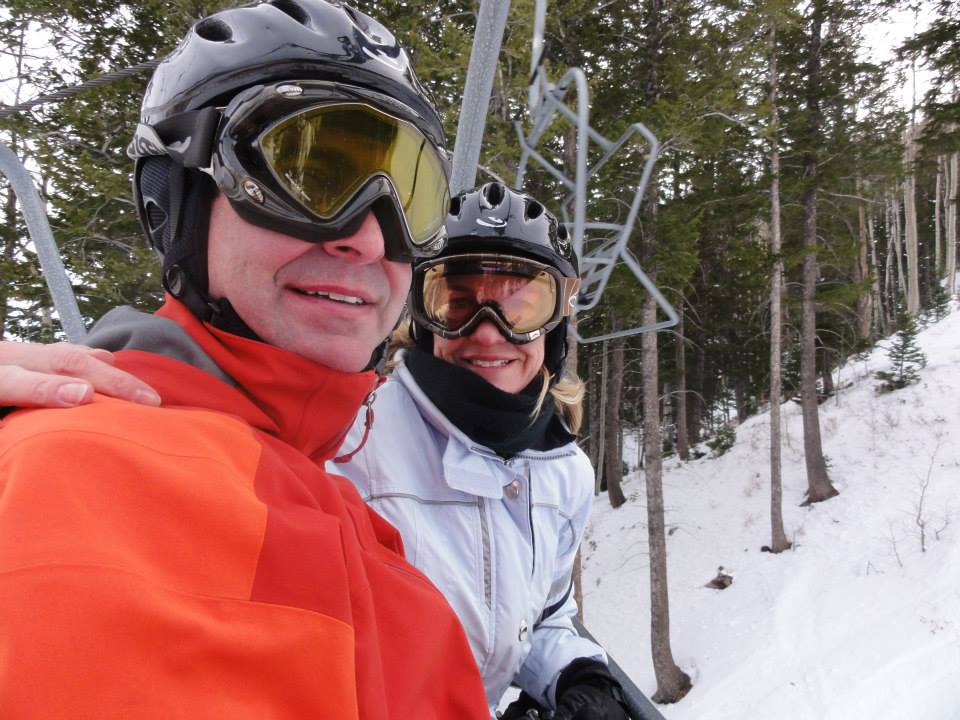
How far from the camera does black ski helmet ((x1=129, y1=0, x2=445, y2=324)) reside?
1222 millimetres

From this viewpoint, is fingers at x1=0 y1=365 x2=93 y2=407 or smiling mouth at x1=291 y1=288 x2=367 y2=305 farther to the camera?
smiling mouth at x1=291 y1=288 x2=367 y2=305

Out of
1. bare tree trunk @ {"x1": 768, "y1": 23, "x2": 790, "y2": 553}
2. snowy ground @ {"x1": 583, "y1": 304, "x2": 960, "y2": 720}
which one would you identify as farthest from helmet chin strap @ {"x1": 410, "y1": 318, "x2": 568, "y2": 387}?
bare tree trunk @ {"x1": 768, "y1": 23, "x2": 790, "y2": 553}

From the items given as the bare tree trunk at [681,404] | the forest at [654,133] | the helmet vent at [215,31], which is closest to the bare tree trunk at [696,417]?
the bare tree trunk at [681,404]

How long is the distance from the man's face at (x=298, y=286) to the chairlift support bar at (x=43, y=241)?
99.1 inches

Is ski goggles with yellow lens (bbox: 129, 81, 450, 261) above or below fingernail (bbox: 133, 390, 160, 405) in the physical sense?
above

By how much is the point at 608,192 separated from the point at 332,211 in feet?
29.5

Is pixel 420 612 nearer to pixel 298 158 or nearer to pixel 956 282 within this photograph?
pixel 298 158

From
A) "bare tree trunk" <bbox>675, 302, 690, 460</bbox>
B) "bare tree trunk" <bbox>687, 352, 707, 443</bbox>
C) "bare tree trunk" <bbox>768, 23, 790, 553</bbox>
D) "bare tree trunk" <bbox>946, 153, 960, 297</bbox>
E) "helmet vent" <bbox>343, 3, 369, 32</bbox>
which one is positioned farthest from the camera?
"bare tree trunk" <bbox>687, 352, 707, 443</bbox>

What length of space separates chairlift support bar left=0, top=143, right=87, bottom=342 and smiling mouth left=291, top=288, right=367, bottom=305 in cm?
261

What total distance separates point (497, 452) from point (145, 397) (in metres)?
1.49

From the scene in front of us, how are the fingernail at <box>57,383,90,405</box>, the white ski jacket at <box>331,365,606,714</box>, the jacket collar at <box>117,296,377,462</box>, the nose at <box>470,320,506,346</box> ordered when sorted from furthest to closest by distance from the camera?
the nose at <box>470,320,506,346</box>
the white ski jacket at <box>331,365,606,714</box>
the jacket collar at <box>117,296,377,462</box>
the fingernail at <box>57,383,90,405</box>

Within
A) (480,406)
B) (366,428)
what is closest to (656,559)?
(480,406)

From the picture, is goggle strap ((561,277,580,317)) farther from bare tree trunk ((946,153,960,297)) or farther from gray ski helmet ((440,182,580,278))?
bare tree trunk ((946,153,960,297))

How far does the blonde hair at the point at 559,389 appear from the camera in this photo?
2.69 metres
